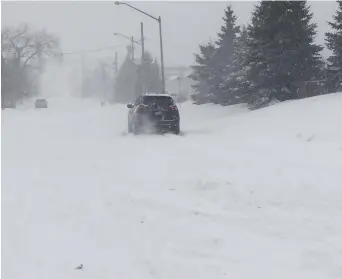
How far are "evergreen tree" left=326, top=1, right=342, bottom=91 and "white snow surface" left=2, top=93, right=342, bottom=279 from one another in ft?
46.1

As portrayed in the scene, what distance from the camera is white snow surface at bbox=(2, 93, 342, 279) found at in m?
4.84

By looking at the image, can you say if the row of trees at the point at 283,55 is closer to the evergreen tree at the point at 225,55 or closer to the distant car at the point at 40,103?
the evergreen tree at the point at 225,55

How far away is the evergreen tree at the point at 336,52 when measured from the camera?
25.5m

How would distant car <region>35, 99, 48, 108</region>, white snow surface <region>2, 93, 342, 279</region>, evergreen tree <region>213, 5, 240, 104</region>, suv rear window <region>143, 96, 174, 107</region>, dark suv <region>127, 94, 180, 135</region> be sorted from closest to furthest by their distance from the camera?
1. white snow surface <region>2, 93, 342, 279</region>
2. dark suv <region>127, 94, 180, 135</region>
3. suv rear window <region>143, 96, 174, 107</region>
4. evergreen tree <region>213, 5, 240, 104</region>
5. distant car <region>35, 99, 48, 108</region>

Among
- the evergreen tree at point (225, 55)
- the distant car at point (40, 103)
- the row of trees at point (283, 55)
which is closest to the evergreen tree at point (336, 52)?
the row of trees at point (283, 55)

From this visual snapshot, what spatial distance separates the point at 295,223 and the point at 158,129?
487 inches

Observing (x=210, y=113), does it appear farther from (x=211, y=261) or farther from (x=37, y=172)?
(x=211, y=261)

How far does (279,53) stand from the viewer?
26.2 meters

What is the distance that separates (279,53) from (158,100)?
10800 millimetres

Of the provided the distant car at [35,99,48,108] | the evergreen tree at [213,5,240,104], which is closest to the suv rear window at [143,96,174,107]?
the evergreen tree at [213,5,240,104]

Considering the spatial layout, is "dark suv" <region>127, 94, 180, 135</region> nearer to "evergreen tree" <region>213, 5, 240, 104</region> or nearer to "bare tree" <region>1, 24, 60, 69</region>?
"evergreen tree" <region>213, 5, 240, 104</region>

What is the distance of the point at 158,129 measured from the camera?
1798cm

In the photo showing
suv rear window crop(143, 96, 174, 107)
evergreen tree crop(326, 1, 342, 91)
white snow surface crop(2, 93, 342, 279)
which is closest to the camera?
white snow surface crop(2, 93, 342, 279)

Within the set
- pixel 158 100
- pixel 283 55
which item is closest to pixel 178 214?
pixel 158 100
